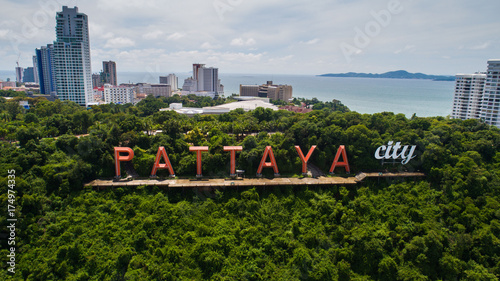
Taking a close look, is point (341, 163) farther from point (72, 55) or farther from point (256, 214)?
point (72, 55)

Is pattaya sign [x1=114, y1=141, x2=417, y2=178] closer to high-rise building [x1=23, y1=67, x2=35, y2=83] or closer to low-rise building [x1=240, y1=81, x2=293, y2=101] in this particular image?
low-rise building [x1=240, y1=81, x2=293, y2=101]

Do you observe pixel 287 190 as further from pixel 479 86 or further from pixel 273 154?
pixel 479 86

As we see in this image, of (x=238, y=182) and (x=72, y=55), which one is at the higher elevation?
(x=72, y=55)

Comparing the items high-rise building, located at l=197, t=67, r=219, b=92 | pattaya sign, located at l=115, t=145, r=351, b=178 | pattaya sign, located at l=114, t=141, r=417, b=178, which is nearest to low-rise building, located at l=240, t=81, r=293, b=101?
high-rise building, located at l=197, t=67, r=219, b=92

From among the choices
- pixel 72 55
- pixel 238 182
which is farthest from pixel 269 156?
pixel 72 55

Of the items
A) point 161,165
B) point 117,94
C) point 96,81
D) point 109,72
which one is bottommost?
point 161,165

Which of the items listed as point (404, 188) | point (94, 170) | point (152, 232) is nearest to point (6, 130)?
point (94, 170)
